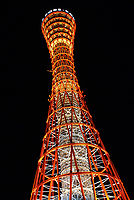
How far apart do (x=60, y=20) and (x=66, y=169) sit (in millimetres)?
25991

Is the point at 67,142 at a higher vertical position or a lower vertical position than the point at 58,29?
lower

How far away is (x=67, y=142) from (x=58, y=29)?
2058cm

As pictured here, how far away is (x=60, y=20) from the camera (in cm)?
3753

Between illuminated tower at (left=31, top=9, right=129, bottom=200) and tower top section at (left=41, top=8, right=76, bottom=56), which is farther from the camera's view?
tower top section at (left=41, top=8, right=76, bottom=56)

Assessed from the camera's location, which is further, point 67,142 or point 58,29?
point 58,29

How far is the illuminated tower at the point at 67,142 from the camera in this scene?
58.0 ft

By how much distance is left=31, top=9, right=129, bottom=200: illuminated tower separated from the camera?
17.7 meters

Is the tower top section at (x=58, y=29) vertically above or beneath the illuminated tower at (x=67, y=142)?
above

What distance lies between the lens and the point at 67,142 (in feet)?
73.0

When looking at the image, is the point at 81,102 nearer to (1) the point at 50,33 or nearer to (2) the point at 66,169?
(2) the point at 66,169

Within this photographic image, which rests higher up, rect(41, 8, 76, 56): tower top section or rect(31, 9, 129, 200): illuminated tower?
rect(41, 8, 76, 56): tower top section

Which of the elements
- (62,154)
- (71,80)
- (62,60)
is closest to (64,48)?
(62,60)

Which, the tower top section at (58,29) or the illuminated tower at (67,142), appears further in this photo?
the tower top section at (58,29)

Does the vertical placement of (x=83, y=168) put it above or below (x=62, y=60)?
below
